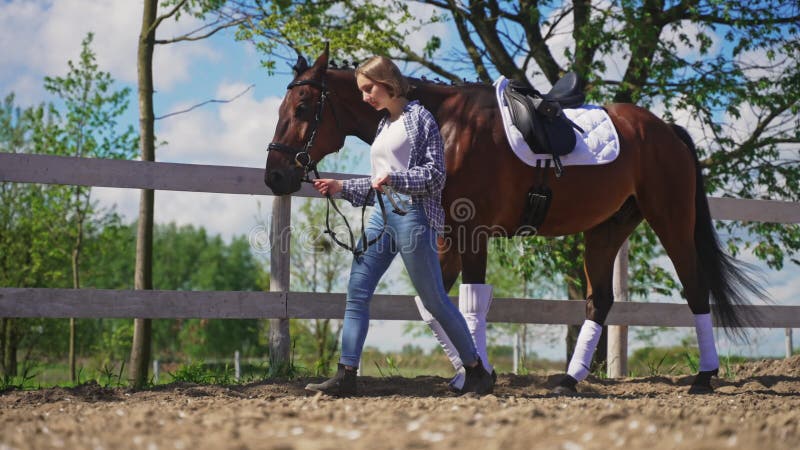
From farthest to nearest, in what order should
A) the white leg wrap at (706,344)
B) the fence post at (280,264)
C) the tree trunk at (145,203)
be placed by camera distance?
1. the tree trunk at (145,203)
2. the fence post at (280,264)
3. the white leg wrap at (706,344)

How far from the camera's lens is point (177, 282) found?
6066 cm

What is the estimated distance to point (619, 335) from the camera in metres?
7.09

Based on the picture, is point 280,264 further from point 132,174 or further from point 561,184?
point 561,184

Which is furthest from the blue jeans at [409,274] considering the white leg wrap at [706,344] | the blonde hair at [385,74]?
the white leg wrap at [706,344]

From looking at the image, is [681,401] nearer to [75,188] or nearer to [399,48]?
[399,48]

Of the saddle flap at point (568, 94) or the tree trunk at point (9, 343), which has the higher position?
the saddle flap at point (568, 94)

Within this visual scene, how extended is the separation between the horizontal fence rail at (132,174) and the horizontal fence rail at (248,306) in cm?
78

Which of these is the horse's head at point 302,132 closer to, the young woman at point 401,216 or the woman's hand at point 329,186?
the young woman at point 401,216

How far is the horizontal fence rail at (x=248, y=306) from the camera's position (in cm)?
532

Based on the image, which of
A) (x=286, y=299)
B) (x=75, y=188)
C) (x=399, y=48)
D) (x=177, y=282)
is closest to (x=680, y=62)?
(x=399, y=48)

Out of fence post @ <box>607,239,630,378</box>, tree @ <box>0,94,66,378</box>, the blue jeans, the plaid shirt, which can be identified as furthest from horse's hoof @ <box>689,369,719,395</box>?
tree @ <box>0,94,66,378</box>

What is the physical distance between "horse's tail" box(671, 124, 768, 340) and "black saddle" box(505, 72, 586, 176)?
1424 mm

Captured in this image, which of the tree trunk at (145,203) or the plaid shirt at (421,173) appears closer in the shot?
the plaid shirt at (421,173)

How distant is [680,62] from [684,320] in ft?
12.6
